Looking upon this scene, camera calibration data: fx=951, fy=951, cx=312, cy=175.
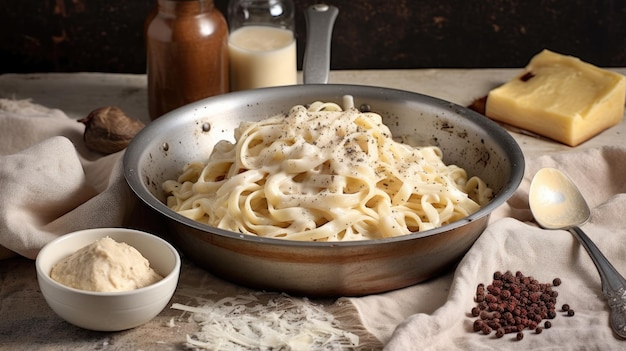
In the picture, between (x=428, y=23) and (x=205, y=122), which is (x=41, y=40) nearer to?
(x=205, y=122)

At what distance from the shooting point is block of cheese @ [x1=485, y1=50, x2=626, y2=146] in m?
4.15

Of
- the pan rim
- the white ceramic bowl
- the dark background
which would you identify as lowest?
the dark background

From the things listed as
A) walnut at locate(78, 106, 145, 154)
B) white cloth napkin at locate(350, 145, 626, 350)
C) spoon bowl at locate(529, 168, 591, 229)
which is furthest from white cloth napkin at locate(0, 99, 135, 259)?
spoon bowl at locate(529, 168, 591, 229)

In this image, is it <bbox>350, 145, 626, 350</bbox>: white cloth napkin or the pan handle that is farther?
the pan handle

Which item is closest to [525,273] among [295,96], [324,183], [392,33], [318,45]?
[324,183]

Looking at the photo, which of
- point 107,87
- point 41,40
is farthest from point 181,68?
point 41,40

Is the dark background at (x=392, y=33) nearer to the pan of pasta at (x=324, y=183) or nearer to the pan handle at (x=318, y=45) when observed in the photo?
the pan handle at (x=318, y=45)

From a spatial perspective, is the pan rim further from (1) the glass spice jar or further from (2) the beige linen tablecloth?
(1) the glass spice jar

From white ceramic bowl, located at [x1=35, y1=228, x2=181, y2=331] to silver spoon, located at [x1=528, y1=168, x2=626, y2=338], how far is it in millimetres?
1375

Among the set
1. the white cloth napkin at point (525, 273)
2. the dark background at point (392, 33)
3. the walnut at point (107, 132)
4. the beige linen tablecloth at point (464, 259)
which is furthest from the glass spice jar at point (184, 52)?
the white cloth napkin at point (525, 273)

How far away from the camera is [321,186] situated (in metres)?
3.12

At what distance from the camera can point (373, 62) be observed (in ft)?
16.8

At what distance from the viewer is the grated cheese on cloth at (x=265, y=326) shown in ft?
8.88

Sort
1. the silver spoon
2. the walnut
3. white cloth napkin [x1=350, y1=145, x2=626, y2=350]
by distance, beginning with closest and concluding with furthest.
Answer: white cloth napkin [x1=350, y1=145, x2=626, y2=350]
the silver spoon
the walnut
